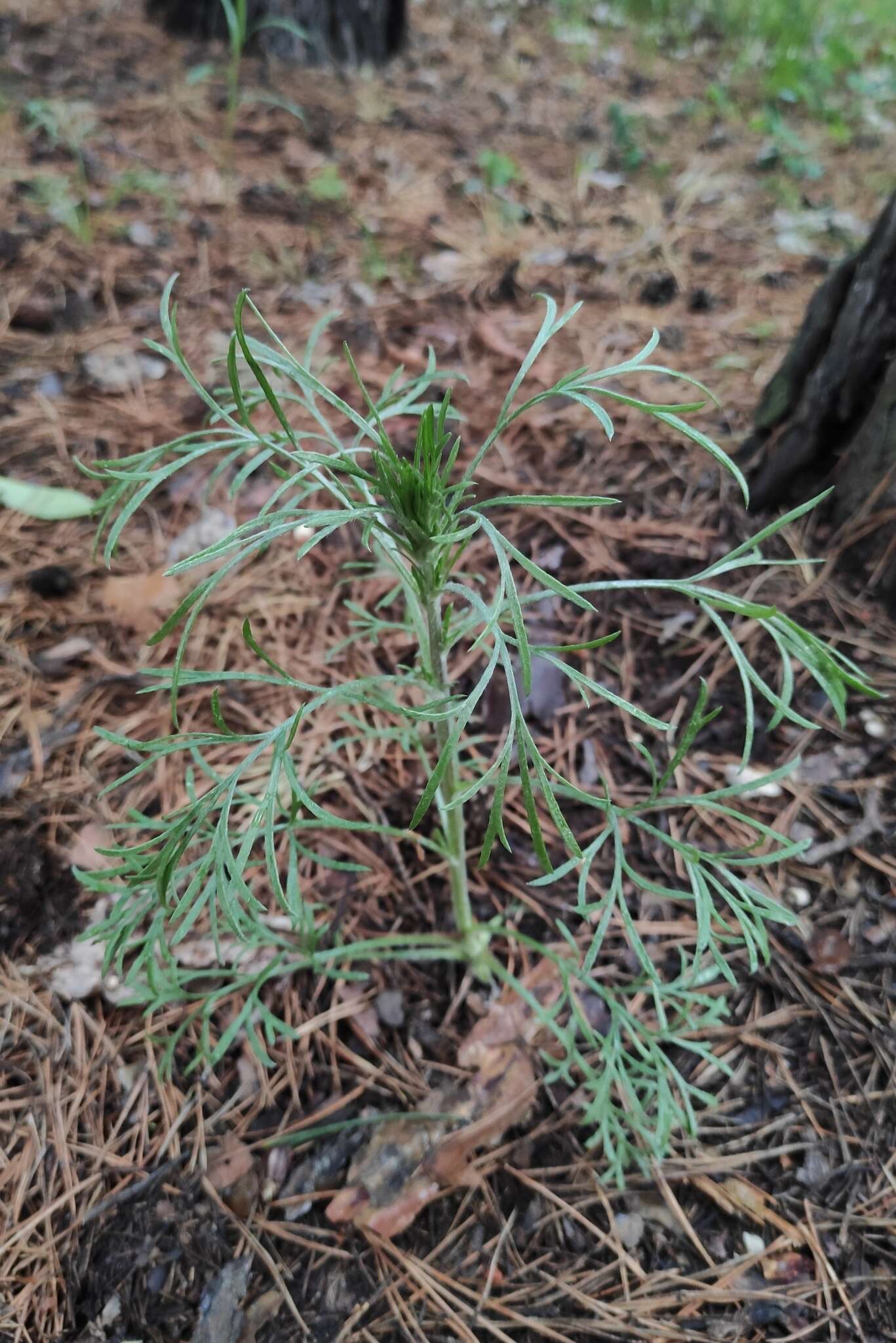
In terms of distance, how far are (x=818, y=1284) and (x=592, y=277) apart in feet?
9.70

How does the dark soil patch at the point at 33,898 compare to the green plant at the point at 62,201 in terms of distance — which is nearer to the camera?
the dark soil patch at the point at 33,898

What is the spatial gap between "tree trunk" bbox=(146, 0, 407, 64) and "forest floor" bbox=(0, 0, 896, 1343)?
72cm

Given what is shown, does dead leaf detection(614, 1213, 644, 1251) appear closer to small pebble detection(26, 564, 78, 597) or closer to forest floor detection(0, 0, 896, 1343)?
forest floor detection(0, 0, 896, 1343)

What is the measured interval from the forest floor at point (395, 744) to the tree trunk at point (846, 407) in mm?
115

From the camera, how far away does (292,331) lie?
2.71m

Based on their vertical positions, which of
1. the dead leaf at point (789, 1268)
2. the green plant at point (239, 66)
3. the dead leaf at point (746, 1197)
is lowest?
the dead leaf at point (789, 1268)

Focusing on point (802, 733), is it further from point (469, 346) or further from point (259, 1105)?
point (469, 346)

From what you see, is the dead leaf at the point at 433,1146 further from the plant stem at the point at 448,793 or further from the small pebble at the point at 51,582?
the small pebble at the point at 51,582

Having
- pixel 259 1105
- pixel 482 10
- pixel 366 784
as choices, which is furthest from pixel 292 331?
pixel 482 10

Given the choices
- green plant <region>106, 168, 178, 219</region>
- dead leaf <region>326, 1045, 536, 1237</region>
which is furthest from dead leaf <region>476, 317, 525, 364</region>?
→ dead leaf <region>326, 1045, 536, 1237</region>

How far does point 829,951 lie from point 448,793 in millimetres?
889

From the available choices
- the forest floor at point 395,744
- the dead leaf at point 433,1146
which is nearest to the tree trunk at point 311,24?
the forest floor at point 395,744

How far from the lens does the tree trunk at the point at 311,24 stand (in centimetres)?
411

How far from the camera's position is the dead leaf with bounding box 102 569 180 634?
6.74ft
